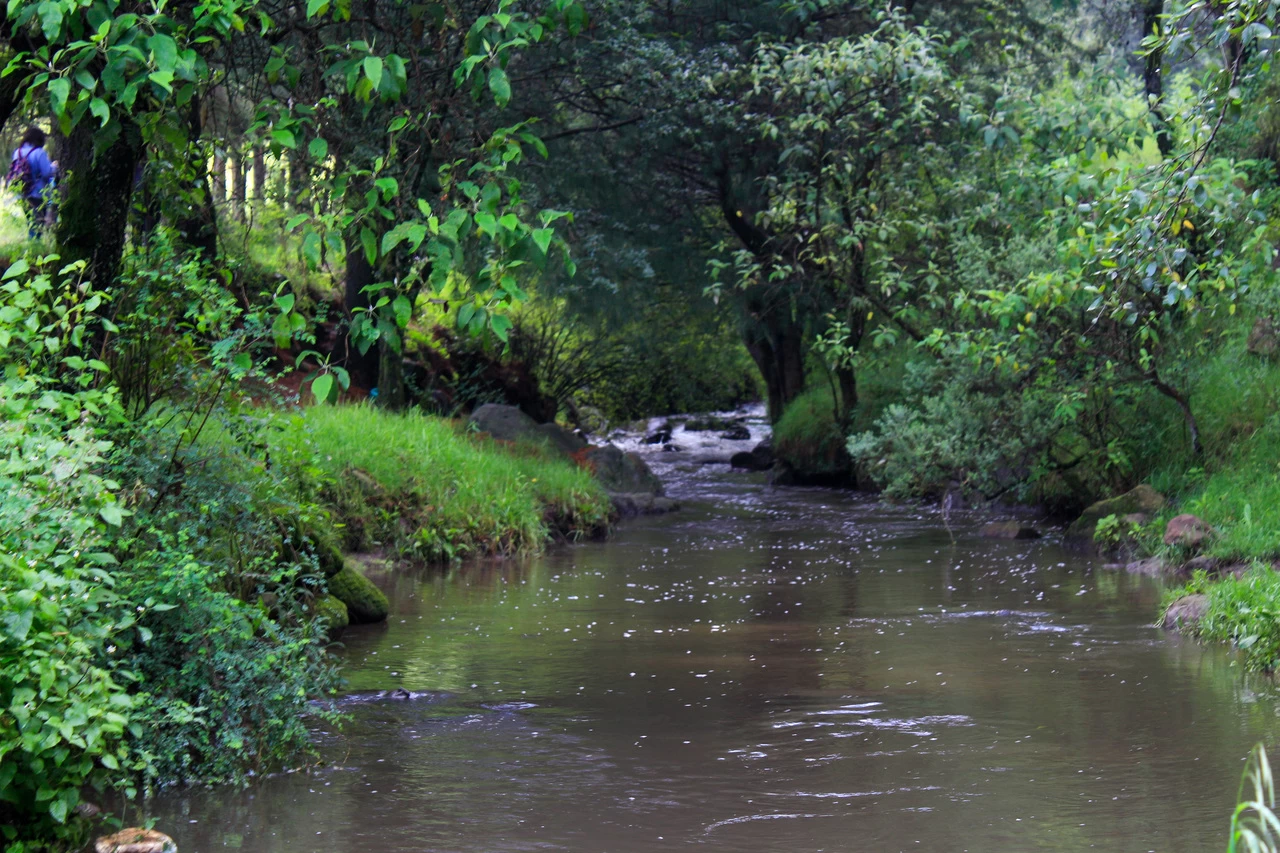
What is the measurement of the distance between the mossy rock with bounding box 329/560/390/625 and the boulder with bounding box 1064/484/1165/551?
7.54m

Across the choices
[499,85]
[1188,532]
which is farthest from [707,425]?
[499,85]

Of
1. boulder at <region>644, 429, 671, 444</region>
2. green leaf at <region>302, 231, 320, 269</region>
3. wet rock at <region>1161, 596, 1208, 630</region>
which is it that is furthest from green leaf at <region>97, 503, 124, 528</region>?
boulder at <region>644, 429, 671, 444</region>

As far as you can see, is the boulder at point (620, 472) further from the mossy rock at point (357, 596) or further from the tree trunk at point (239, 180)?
the mossy rock at point (357, 596)

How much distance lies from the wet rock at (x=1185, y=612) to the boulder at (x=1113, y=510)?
3.80 metres

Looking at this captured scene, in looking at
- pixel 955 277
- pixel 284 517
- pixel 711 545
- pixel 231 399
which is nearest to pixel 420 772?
pixel 231 399

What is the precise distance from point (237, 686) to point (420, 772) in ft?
3.05

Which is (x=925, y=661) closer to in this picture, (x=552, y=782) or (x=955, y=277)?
(x=552, y=782)

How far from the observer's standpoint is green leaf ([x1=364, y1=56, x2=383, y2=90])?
17.2ft

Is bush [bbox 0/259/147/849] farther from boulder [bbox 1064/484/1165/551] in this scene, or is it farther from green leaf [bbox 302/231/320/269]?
boulder [bbox 1064/484/1165/551]

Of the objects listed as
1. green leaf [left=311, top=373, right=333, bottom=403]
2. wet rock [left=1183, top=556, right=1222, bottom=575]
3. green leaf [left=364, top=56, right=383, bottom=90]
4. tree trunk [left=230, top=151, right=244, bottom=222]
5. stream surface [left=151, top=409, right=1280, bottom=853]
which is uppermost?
tree trunk [left=230, top=151, right=244, bottom=222]

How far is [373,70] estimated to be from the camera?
5270 millimetres

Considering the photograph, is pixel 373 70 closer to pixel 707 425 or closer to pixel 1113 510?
pixel 1113 510

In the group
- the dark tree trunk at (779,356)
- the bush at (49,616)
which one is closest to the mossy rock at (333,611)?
the bush at (49,616)

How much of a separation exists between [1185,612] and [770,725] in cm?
396
